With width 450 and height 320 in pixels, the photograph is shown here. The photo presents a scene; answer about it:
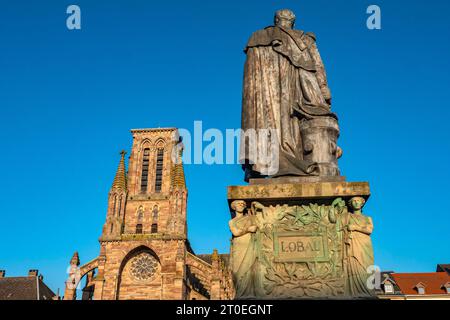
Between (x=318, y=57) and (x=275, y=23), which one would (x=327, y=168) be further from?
(x=275, y=23)

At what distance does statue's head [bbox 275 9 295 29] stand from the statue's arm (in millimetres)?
471

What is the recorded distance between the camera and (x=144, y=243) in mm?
50438

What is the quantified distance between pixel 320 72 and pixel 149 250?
46165 millimetres

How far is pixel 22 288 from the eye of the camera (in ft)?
176

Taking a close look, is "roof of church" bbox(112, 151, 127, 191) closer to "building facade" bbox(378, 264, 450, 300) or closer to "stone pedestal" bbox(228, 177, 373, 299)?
"building facade" bbox(378, 264, 450, 300)

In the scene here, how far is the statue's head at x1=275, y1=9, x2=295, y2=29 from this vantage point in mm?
7062

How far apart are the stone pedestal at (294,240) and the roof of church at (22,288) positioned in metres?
51.2

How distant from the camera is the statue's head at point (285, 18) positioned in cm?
706

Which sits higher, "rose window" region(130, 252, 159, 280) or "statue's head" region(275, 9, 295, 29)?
"rose window" region(130, 252, 159, 280)

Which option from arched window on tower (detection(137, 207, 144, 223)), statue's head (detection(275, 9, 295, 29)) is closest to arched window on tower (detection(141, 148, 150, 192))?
arched window on tower (detection(137, 207, 144, 223))

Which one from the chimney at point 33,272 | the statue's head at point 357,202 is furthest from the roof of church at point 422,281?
the statue's head at point 357,202
